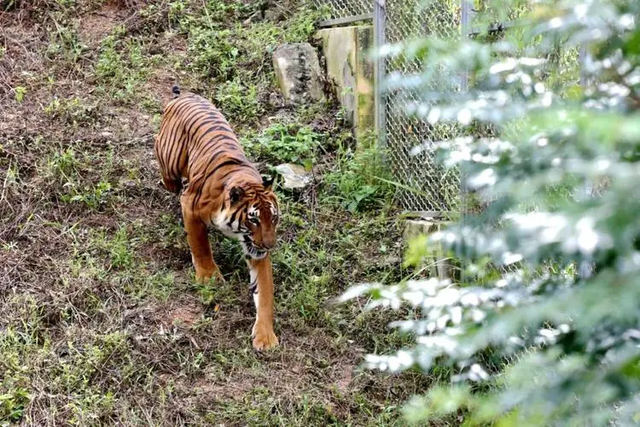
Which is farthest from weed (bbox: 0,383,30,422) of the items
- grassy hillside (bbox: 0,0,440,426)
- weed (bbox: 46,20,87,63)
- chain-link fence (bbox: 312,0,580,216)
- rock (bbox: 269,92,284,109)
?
weed (bbox: 46,20,87,63)

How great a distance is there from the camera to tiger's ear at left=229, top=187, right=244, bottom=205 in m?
4.73

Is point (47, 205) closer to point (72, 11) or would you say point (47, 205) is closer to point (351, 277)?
point (351, 277)

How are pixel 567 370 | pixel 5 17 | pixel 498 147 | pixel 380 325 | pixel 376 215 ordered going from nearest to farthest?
pixel 567 370 < pixel 498 147 < pixel 380 325 < pixel 376 215 < pixel 5 17

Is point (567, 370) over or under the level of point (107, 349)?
over

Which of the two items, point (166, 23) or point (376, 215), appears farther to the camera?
point (166, 23)

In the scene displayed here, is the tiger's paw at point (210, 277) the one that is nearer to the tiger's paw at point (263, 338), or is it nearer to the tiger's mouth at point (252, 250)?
the tiger's mouth at point (252, 250)

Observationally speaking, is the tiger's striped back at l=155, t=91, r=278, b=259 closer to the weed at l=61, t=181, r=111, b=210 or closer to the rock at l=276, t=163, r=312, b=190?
the weed at l=61, t=181, r=111, b=210

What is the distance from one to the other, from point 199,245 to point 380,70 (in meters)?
2.17

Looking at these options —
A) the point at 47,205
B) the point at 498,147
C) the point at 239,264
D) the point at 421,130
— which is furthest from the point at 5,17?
the point at 498,147

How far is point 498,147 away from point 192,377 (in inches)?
136

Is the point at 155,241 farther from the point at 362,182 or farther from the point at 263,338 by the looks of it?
the point at 362,182

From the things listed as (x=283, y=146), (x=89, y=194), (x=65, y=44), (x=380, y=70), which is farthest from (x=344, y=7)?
(x=89, y=194)

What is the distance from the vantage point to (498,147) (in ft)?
4.58

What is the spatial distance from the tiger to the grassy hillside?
186 millimetres
